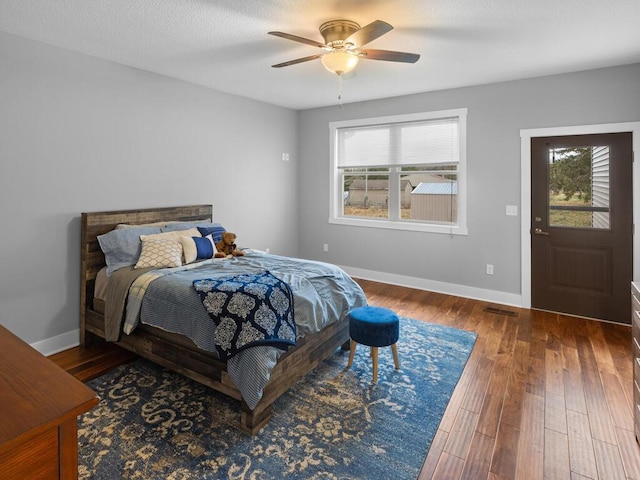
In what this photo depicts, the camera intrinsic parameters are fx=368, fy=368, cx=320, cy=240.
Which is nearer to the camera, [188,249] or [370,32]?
[370,32]

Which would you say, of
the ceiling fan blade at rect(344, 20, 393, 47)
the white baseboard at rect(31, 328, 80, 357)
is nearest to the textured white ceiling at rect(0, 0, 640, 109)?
the ceiling fan blade at rect(344, 20, 393, 47)

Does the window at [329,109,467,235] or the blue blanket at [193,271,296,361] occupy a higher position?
the window at [329,109,467,235]

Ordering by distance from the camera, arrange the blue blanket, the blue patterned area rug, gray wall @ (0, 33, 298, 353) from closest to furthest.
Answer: the blue patterned area rug
the blue blanket
gray wall @ (0, 33, 298, 353)

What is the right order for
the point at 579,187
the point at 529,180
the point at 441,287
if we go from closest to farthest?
the point at 579,187, the point at 529,180, the point at 441,287

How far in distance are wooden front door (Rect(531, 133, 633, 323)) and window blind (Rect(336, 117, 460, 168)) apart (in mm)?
1027

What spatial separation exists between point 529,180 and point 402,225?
1.66 meters

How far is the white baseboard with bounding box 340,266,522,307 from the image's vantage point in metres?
4.50

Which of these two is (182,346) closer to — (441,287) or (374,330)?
(374,330)

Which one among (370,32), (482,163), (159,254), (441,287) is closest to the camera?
(370,32)

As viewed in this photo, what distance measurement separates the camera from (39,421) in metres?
0.82

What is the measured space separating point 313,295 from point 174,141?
2.63m

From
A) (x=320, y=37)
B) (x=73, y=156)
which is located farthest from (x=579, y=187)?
(x=73, y=156)

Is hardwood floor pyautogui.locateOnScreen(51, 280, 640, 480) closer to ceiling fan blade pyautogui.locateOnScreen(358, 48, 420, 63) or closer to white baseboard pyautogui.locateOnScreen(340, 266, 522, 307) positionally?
white baseboard pyautogui.locateOnScreen(340, 266, 522, 307)

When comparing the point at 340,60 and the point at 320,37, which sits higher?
the point at 320,37
